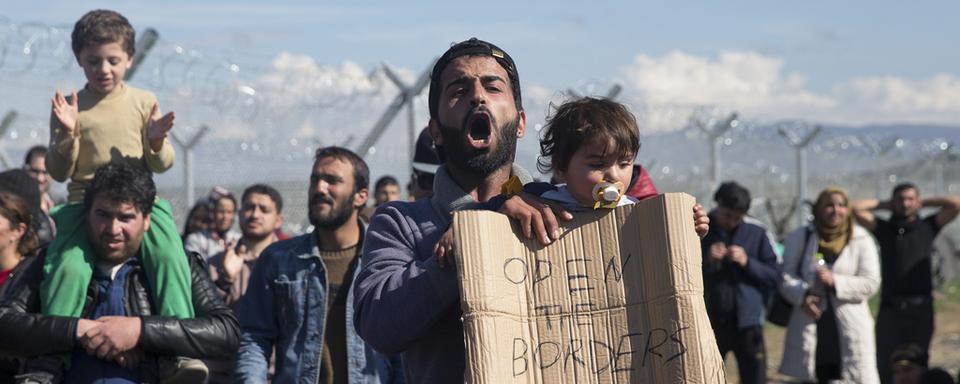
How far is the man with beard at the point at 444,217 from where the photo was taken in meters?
2.95

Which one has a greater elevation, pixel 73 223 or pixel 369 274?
pixel 73 223

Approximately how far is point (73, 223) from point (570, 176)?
254 centimetres

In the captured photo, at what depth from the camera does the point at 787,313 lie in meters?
9.45

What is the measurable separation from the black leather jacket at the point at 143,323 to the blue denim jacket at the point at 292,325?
265mm

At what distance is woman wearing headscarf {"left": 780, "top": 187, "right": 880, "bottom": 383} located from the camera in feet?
30.3

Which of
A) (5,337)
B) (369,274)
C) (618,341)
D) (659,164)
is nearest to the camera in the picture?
(618,341)

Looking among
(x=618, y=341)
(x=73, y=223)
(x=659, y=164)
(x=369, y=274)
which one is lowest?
(x=618, y=341)

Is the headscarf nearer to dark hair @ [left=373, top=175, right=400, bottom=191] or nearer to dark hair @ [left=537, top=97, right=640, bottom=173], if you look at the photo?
dark hair @ [left=373, top=175, right=400, bottom=191]

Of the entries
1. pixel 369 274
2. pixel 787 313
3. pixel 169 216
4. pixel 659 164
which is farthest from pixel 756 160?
pixel 369 274

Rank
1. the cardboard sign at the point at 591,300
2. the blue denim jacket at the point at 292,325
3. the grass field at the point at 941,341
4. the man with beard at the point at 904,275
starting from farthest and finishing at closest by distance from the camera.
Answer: the grass field at the point at 941,341 < the man with beard at the point at 904,275 < the blue denim jacket at the point at 292,325 < the cardboard sign at the point at 591,300

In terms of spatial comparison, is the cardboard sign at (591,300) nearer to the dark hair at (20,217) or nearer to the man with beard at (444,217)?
the man with beard at (444,217)

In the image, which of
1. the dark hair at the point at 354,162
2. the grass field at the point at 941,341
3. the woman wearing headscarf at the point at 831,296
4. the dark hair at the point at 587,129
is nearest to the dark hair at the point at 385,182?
the woman wearing headscarf at the point at 831,296

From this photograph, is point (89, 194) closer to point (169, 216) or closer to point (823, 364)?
point (169, 216)

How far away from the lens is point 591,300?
2959 millimetres
